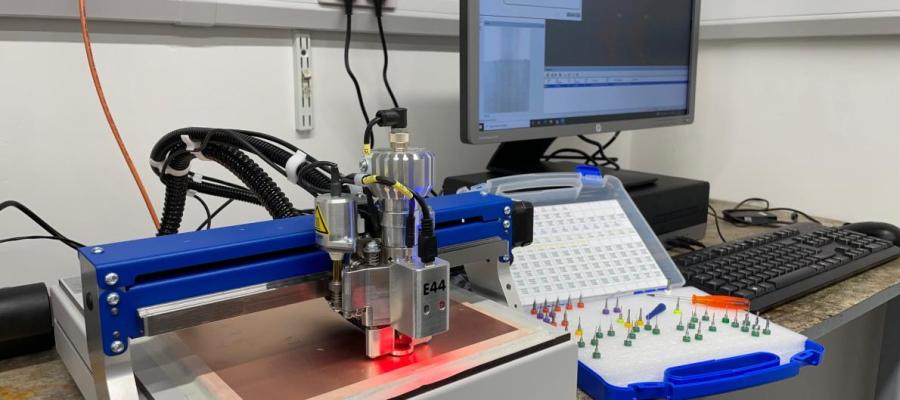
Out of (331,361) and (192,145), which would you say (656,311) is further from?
(192,145)

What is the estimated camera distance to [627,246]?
98cm

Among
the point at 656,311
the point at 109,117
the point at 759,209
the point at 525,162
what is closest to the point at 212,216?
the point at 109,117

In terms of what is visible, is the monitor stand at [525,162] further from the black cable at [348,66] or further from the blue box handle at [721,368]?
the blue box handle at [721,368]

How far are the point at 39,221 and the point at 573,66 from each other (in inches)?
34.9

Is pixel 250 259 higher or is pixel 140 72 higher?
pixel 140 72

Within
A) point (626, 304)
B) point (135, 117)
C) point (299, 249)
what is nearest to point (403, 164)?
point (299, 249)

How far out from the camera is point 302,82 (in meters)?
1.16

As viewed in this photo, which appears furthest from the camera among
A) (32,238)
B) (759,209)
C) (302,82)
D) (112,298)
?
(759,209)

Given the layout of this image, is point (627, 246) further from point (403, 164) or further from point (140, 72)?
point (140, 72)

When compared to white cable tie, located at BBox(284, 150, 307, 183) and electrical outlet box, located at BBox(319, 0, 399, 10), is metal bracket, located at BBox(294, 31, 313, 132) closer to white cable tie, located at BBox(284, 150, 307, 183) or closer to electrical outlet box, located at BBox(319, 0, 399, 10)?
electrical outlet box, located at BBox(319, 0, 399, 10)

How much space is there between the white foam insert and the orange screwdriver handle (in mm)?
17

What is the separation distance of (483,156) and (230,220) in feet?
1.95

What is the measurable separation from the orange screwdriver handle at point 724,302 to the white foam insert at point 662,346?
0.02m

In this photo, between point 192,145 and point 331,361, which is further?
point 192,145
